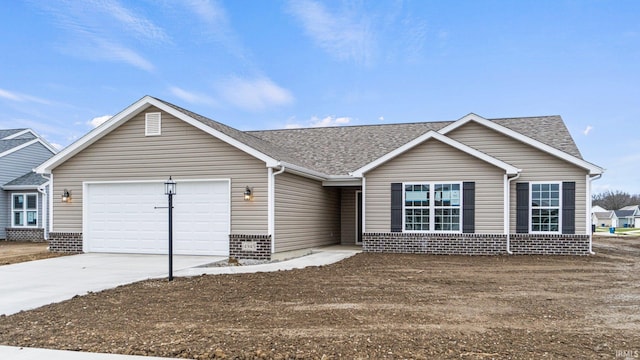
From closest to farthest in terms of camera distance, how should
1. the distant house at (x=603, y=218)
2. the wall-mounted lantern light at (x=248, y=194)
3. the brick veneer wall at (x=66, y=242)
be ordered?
the wall-mounted lantern light at (x=248, y=194), the brick veneer wall at (x=66, y=242), the distant house at (x=603, y=218)

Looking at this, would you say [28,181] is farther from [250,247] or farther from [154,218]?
[250,247]

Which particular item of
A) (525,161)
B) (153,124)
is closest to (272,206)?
(153,124)

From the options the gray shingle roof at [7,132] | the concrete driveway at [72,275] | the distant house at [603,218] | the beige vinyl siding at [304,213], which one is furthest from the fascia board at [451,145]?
the distant house at [603,218]

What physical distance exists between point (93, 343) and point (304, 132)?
16792 mm

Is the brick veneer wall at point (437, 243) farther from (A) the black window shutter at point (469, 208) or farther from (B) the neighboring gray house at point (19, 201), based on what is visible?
(B) the neighboring gray house at point (19, 201)

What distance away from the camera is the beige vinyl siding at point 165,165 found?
13023mm

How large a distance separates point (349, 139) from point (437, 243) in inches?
288

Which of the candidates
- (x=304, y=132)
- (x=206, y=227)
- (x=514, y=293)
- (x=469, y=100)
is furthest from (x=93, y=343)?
(x=469, y=100)

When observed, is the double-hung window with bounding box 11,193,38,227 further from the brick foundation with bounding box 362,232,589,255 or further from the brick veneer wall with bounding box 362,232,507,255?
the brick foundation with bounding box 362,232,589,255

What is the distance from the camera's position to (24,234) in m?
20.8

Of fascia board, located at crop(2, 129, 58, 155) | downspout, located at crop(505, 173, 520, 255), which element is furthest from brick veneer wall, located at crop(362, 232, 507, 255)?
fascia board, located at crop(2, 129, 58, 155)

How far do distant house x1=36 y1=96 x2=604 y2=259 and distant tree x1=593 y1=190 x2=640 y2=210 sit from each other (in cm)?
8101

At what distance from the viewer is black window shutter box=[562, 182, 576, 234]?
44.9 feet

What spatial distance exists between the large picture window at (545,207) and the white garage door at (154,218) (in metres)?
9.03
